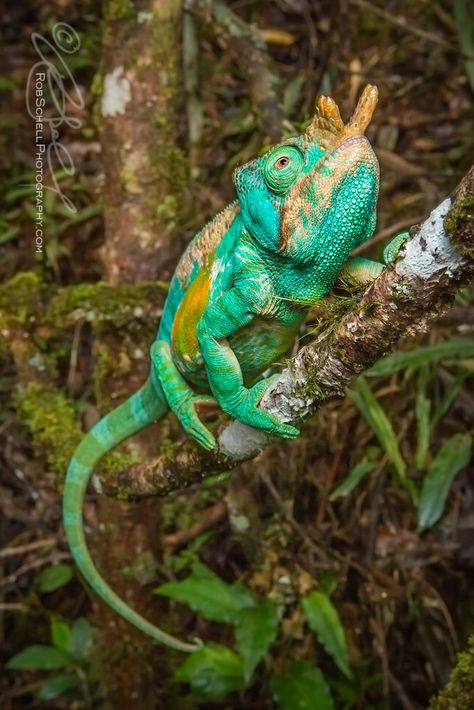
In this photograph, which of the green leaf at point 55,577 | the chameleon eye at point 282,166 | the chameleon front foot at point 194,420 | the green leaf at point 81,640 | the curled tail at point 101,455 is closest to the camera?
the chameleon eye at point 282,166

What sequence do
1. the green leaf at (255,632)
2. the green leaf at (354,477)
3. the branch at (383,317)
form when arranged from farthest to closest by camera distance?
the green leaf at (354,477)
the green leaf at (255,632)
the branch at (383,317)

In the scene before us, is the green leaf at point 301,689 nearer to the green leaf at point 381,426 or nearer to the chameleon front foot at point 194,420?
the green leaf at point 381,426

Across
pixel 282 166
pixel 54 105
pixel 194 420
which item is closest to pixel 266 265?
pixel 282 166

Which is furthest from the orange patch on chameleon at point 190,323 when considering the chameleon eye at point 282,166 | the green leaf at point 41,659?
the green leaf at point 41,659

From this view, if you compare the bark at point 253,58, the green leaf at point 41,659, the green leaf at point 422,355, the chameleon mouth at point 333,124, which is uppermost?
→ the bark at point 253,58

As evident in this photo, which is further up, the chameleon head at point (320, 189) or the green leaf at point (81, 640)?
the chameleon head at point (320, 189)

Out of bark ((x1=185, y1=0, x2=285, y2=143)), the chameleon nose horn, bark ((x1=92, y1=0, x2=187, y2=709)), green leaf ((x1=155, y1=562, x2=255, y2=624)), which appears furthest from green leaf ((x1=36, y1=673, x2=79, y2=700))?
the chameleon nose horn
